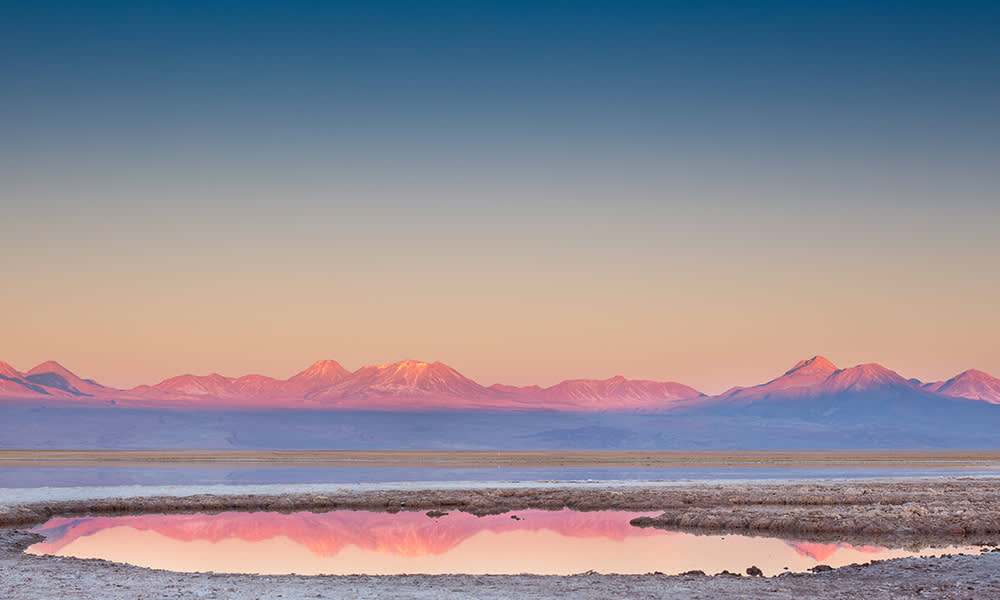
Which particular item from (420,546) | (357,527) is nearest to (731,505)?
(357,527)

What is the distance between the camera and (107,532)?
1251 inches

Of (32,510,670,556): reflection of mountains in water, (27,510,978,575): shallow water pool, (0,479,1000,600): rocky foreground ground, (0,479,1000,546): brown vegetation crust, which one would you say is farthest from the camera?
(0,479,1000,546): brown vegetation crust

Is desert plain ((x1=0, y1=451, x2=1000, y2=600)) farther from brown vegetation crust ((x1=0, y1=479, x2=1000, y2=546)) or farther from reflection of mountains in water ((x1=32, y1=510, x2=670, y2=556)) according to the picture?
reflection of mountains in water ((x1=32, y1=510, x2=670, y2=556))

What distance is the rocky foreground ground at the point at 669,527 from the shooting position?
1839cm

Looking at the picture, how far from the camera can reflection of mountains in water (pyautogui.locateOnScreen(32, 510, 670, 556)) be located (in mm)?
29619

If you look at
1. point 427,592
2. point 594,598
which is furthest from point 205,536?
point 594,598

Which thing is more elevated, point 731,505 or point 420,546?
point 731,505

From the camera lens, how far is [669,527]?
112ft

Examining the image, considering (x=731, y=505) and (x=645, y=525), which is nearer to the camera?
(x=645, y=525)

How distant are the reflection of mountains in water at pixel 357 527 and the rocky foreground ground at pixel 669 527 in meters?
1.70

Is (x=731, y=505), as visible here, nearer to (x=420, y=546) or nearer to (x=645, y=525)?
(x=645, y=525)

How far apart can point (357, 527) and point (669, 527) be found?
456 inches

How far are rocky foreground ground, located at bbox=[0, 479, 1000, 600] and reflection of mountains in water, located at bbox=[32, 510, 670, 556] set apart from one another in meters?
1.70

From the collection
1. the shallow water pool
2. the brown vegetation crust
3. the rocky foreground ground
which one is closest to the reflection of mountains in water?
the shallow water pool
